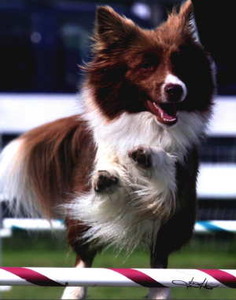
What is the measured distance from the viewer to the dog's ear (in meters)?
5.32

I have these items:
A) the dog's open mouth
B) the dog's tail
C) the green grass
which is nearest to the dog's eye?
the dog's open mouth

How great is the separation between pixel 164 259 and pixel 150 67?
1.10m

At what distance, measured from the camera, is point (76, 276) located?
4.08 meters

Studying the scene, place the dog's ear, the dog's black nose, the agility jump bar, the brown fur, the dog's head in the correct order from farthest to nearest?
1. the brown fur
2. the dog's ear
3. the dog's head
4. the dog's black nose
5. the agility jump bar

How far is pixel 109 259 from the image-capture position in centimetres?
872

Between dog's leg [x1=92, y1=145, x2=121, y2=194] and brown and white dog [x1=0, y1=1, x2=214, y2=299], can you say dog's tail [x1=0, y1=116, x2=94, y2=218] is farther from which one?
dog's leg [x1=92, y1=145, x2=121, y2=194]

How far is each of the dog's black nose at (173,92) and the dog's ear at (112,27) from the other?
449 mm

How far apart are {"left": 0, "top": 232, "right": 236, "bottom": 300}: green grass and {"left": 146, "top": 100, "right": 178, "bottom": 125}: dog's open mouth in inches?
45.2

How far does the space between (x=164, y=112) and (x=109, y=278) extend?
140 cm

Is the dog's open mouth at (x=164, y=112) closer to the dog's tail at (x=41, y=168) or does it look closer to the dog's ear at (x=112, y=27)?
the dog's ear at (x=112, y=27)

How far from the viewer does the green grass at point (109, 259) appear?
22.8 ft
